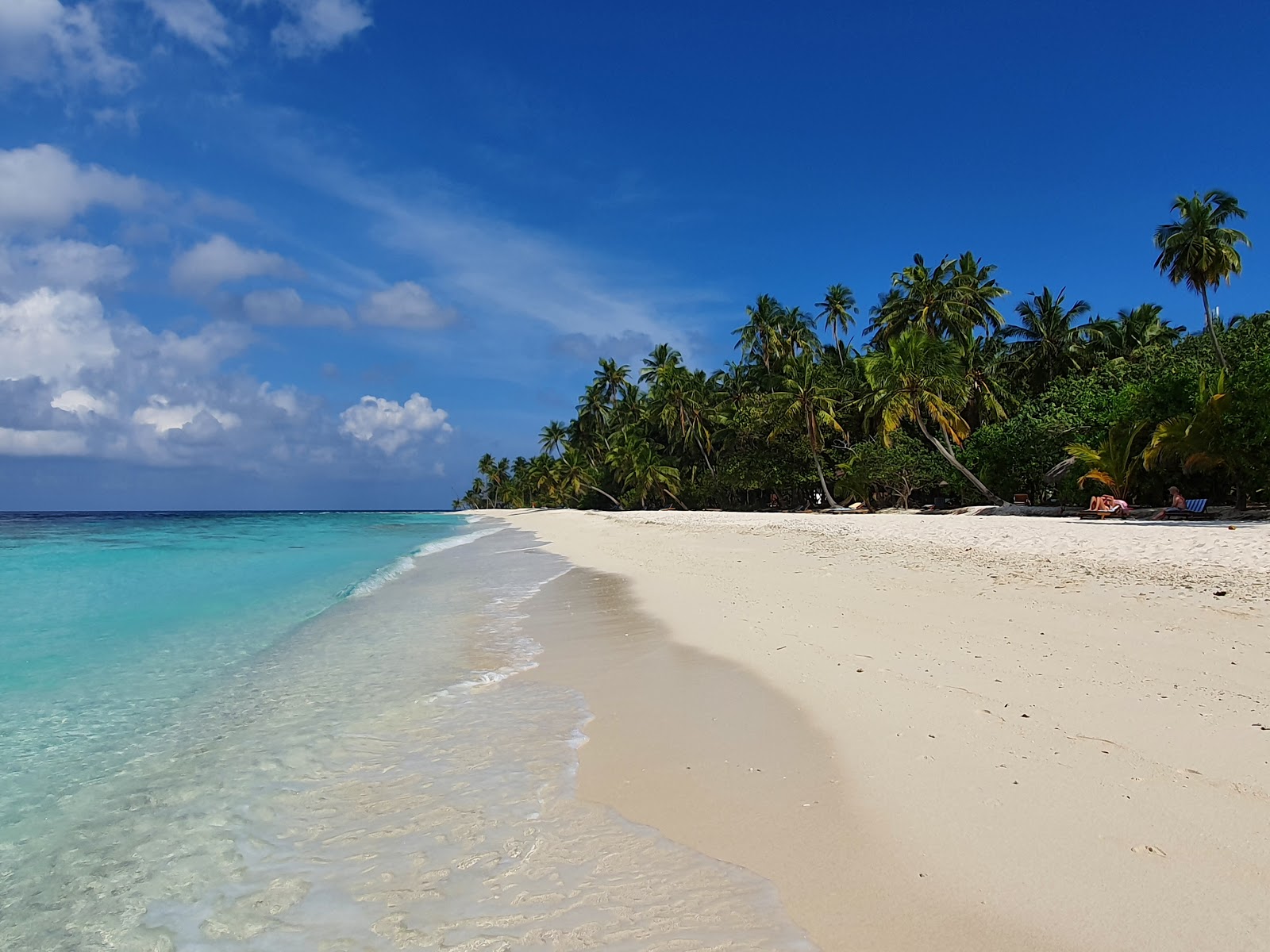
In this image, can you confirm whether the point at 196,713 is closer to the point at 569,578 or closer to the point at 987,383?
the point at 569,578

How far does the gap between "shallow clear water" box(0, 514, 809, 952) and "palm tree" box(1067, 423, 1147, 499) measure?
23344 mm

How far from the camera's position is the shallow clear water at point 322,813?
9.13 ft

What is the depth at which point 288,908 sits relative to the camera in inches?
116

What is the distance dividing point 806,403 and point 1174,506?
1957 centimetres

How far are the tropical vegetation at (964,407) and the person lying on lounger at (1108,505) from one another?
1452 mm

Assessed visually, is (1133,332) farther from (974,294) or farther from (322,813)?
(322,813)

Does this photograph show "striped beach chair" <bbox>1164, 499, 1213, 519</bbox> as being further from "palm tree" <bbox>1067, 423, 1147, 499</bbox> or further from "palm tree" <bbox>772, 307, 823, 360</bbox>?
"palm tree" <bbox>772, 307, 823, 360</bbox>

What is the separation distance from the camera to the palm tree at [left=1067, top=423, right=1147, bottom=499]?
22734mm

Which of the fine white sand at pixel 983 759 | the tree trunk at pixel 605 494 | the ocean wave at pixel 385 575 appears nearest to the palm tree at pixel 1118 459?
the fine white sand at pixel 983 759

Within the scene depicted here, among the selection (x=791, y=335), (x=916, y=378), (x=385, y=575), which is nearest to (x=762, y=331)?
(x=791, y=335)

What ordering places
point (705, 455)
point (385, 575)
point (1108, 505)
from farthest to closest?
1. point (705, 455)
2. point (1108, 505)
3. point (385, 575)

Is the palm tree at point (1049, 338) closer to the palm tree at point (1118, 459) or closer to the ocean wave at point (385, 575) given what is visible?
the palm tree at point (1118, 459)

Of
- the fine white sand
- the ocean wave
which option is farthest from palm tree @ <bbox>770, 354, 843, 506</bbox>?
the fine white sand

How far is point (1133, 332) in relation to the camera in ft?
136
